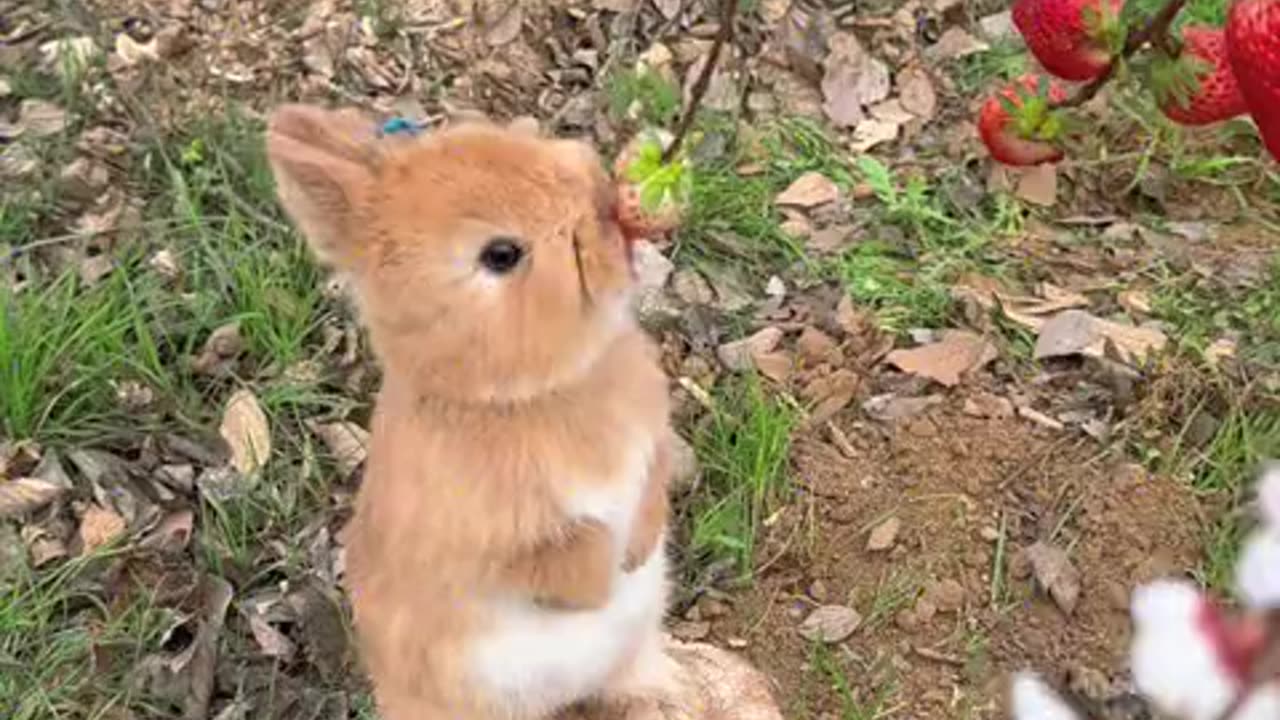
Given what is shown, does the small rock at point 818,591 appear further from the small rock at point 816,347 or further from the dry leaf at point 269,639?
the dry leaf at point 269,639

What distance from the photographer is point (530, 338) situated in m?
1.83

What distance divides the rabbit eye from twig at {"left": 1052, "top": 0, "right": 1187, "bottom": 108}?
0.62m

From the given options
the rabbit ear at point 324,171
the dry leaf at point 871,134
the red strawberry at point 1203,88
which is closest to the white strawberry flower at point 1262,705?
the red strawberry at point 1203,88

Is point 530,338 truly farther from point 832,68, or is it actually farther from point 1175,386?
point 832,68

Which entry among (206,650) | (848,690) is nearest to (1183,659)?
(848,690)

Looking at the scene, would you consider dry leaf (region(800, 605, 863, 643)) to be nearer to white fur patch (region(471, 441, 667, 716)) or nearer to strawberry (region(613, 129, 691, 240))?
white fur patch (region(471, 441, 667, 716))

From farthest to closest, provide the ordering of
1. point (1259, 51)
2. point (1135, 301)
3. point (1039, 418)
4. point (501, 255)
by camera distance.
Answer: point (1135, 301), point (1039, 418), point (501, 255), point (1259, 51)

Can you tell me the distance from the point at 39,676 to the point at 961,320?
78.6 inches

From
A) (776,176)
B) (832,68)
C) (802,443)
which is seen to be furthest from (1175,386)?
(832,68)

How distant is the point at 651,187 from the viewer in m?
1.60

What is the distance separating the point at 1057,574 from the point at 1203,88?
1899 millimetres

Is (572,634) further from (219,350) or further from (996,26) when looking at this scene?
(996,26)

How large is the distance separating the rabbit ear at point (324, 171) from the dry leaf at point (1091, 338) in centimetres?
197

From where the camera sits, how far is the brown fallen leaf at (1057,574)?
10.1 ft
